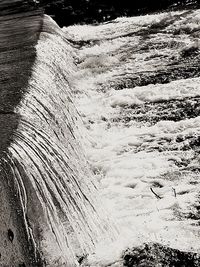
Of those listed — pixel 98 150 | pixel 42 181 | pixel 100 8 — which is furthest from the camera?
pixel 100 8

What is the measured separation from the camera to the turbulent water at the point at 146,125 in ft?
13.4

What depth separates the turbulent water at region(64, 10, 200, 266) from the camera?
161 inches

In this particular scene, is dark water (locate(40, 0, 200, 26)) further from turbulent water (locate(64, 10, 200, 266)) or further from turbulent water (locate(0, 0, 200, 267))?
turbulent water (locate(0, 0, 200, 267))

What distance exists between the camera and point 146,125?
5863 mm

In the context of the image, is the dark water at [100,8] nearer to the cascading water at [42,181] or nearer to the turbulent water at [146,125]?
the turbulent water at [146,125]

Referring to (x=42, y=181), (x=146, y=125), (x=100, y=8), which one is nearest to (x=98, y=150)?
Result: (x=146, y=125)

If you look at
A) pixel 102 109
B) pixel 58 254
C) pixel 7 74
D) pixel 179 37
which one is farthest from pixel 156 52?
pixel 58 254

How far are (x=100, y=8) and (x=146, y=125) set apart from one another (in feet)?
27.5

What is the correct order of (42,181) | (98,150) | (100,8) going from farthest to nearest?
(100,8)
(98,150)
(42,181)

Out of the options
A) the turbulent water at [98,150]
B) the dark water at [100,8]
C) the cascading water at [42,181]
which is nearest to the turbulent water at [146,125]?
the turbulent water at [98,150]

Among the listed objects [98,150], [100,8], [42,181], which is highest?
[100,8]

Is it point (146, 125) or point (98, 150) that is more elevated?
point (146, 125)

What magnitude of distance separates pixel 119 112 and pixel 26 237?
356 centimetres

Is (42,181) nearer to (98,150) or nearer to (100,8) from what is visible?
(98,150)
